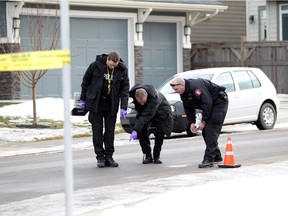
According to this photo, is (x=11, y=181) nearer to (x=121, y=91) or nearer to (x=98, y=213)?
(x=121, y=91)

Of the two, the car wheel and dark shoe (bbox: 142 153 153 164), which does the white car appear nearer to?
the car wheel

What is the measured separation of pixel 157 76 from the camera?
3189 centimetres

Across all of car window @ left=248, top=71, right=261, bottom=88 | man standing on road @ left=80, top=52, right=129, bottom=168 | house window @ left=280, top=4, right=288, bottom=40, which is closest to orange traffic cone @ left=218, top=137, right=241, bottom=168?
man standing on road @ left=80, top=52, right=129, bottom=168

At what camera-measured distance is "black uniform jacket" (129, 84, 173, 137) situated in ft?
45.2

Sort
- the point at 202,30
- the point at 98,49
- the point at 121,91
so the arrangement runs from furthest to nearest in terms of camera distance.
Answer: the point at 202,30, the point at 98,49, the point at 121,91

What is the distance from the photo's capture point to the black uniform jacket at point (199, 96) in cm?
1318

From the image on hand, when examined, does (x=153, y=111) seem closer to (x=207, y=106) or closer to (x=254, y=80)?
(x=207, y=106)

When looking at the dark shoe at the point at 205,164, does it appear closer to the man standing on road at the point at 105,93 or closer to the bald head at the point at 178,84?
the bald head at the point at 178,84

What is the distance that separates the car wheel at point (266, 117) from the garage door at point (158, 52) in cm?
1036

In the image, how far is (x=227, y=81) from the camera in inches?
826

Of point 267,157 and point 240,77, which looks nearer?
point 267,157

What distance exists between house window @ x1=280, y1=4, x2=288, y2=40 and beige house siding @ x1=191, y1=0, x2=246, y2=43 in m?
3.18

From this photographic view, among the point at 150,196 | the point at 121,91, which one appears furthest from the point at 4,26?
the point at 150,196

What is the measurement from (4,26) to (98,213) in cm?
1797
